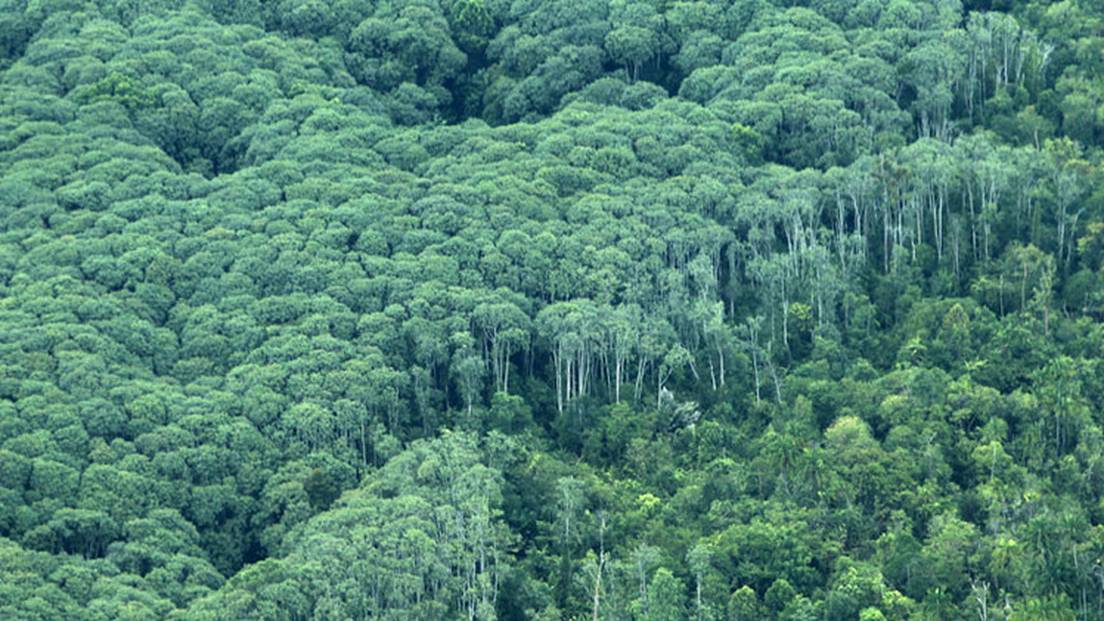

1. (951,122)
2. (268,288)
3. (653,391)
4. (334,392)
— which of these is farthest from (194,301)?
(951,122)

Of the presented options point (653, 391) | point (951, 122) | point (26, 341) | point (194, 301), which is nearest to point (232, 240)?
point (194, 301)

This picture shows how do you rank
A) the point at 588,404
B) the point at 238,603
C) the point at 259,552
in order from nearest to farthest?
1. the point at 238,603
2. the point at 259,552
3. the point at 588,404

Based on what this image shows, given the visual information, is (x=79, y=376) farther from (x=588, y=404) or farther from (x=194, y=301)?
(x=588, y=404)

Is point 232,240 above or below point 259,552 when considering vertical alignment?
above

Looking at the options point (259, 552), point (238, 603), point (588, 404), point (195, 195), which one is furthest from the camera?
point (195, 195)

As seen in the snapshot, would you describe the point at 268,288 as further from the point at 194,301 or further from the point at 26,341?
the point at 26,341

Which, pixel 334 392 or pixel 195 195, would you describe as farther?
pixel 195 195
